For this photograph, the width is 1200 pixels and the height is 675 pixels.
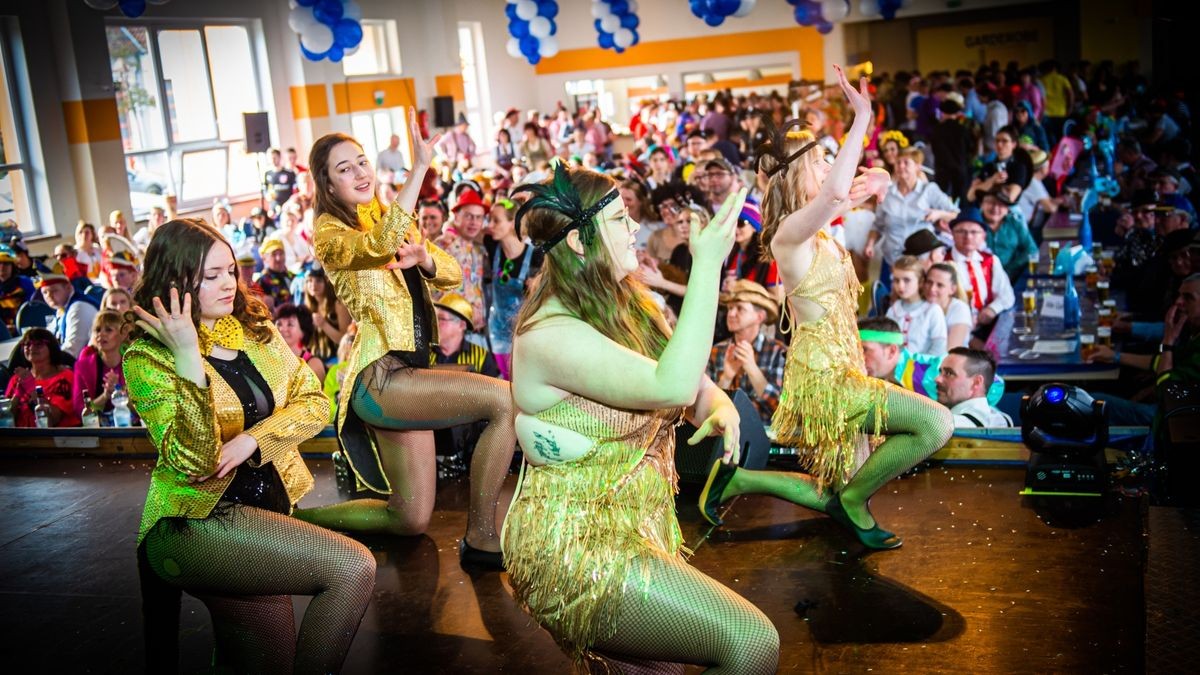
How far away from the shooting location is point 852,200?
370 centimetres

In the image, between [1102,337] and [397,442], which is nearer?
[397,442]

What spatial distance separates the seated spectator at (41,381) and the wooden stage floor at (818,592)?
153 centimetres

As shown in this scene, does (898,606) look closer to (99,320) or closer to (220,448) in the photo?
(220,448)

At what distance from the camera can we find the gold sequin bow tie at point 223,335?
2.83m

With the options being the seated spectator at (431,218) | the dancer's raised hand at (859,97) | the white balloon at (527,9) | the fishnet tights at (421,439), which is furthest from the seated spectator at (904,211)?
the white balloon at (527,9)

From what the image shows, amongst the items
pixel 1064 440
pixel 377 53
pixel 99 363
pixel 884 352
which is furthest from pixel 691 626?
pixel 377 53

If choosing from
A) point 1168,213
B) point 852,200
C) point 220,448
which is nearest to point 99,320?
point 220,448

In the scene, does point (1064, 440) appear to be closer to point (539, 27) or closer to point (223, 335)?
point (223, 335)

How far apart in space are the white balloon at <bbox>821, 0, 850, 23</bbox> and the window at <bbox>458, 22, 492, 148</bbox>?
786cm

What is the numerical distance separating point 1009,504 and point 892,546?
1.94ft

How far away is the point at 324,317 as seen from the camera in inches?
260

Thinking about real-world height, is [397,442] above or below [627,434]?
below

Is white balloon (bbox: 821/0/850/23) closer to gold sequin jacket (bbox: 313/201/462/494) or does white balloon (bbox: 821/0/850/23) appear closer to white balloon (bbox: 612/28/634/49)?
white balloon (bbox: 612/28/634/49)

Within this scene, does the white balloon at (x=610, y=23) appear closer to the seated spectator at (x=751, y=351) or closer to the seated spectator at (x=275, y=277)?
the seated spectator at (x=275, y=277)
